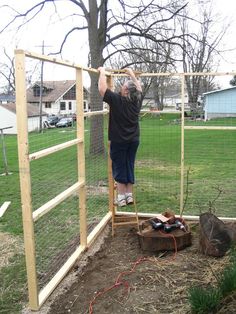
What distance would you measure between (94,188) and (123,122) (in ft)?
10.6

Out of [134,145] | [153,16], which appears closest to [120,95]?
[134,145]

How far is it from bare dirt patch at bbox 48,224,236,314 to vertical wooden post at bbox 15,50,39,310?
380 mm

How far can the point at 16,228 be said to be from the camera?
18.7 ft

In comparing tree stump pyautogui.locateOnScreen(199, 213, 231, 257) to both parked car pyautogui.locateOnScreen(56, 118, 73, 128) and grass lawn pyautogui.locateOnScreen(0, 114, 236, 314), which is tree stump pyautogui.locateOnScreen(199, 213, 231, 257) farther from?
parked car pyautogui.locateOnScreen(56, 118, 73, 128)

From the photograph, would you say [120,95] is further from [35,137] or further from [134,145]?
[35,137]

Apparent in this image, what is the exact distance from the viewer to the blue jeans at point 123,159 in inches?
192

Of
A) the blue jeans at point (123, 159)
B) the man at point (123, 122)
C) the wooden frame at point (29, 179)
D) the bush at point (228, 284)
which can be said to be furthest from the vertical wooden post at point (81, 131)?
the bush at point (228, 284)

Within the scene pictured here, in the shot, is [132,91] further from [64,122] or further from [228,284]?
[228,284]

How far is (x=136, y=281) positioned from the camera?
156 inches

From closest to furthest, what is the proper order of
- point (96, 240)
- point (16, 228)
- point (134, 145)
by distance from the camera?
point (134, 145)
point (96, 240)
point (16, 228)

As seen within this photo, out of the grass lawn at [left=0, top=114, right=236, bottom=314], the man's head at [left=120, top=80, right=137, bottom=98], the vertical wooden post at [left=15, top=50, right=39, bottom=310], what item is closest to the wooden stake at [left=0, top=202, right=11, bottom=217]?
the grass lawn at [left=0, top=114, right=236, bottom=314]

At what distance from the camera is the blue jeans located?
4867 mm

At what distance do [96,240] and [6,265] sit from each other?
1263mm

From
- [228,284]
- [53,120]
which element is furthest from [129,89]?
[228,284]
